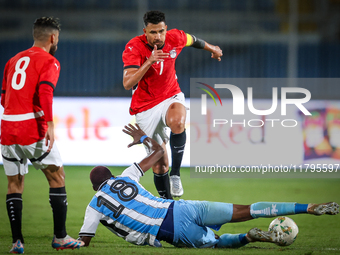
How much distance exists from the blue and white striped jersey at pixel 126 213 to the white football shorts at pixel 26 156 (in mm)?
555

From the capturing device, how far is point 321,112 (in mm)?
10688

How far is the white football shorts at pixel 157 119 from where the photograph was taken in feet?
18.1

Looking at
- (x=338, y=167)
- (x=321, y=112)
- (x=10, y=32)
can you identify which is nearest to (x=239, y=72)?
(x=321, y=112)

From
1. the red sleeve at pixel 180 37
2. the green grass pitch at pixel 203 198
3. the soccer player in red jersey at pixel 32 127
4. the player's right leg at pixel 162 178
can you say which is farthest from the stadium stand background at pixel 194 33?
the soccer player in red jersey at pixel 32 127

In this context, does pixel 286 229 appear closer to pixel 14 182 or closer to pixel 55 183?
pixel 55 183

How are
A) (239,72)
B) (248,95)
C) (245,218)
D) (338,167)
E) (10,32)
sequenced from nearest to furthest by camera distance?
(245,218)
(338,167)
(248,95)
(239,72)
(10,32)

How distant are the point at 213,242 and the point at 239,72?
960cm

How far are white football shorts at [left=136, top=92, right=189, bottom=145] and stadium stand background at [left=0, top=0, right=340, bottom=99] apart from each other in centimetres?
703

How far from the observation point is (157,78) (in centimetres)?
549

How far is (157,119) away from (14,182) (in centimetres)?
189

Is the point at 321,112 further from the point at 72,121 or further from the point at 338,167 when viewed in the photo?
the point at 72,121

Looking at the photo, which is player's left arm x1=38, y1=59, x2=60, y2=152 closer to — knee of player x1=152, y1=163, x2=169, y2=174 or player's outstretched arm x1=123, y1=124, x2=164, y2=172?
player's outstretched arm x1=123, y1=124, x2=164, y2=172

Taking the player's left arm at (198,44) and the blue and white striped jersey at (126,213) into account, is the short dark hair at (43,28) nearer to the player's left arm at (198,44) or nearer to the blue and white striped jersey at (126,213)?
the blue and white striped jersey at (126,213)

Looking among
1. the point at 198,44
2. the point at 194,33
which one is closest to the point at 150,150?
the point at 198,44
